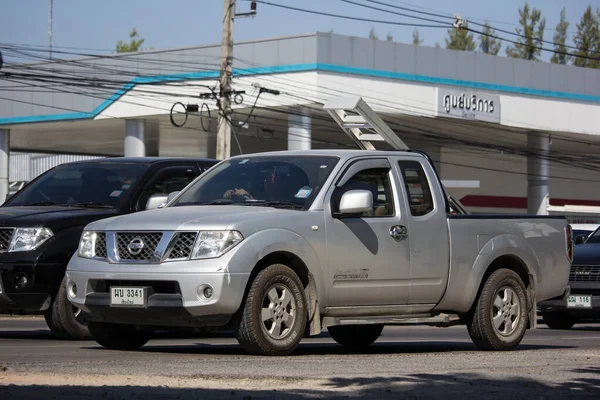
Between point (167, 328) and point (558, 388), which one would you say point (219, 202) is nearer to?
point (167, 328)

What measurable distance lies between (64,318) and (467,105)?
117 feet

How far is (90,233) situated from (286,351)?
6.53 ft

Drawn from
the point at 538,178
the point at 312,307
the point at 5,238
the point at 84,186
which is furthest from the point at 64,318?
the point at 538,178

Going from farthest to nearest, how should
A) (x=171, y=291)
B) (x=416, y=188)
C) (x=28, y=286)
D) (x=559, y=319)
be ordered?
(x=559, y=319) < (x=28, y=286) < (x=416, y=188) < (x=171, y=291)

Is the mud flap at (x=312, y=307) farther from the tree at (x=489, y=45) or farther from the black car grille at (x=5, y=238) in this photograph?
the tree at (x=489, y=45)

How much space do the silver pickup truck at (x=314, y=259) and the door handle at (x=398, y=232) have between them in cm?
2

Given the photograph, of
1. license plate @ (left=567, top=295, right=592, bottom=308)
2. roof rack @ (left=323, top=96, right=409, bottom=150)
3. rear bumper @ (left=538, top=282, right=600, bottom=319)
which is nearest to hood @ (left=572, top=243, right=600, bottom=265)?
rear bumper @ (left=538, top=282, right=600, bottom=319)

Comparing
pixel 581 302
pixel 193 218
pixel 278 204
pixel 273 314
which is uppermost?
pixel 278 204

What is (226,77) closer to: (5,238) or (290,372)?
(5,238)

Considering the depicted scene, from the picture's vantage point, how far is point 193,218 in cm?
992

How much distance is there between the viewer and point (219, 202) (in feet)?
35.6

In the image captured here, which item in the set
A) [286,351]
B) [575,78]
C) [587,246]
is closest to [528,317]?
[286,351]

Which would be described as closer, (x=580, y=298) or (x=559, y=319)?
(x=580, y=298)

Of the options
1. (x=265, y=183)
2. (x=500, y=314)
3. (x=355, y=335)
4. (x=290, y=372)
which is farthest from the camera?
(x=355, y=335)
